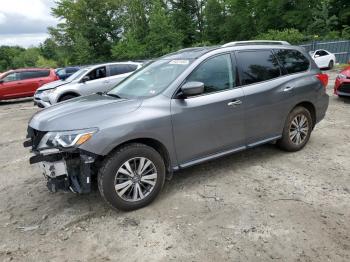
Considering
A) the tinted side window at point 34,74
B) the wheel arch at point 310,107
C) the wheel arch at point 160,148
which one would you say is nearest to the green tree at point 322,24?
the tinted side window at point 34,74

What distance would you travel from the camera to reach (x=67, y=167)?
3.50 metres

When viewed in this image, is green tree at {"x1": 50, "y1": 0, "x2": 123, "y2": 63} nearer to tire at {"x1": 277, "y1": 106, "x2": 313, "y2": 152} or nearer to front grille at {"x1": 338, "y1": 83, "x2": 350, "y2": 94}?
front grille at {"x1": 338, "y1": 83, "x2": 350, "y2": 94}

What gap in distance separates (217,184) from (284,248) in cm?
149

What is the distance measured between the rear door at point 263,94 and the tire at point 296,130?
177 mm

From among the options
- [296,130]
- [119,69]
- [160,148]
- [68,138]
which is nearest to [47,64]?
[119,69]

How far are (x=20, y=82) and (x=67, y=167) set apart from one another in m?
13.7

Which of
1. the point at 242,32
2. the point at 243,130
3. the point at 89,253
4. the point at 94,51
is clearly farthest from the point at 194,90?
the point at 94,51

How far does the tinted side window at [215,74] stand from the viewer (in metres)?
4.21

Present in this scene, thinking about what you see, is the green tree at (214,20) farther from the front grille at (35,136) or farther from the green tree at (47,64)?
the front grille at (35,136)

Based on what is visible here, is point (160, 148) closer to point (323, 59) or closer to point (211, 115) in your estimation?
point (211, 115)

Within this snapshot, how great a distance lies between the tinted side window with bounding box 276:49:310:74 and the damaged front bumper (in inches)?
130

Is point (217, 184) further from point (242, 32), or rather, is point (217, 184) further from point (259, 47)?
point (242, 32)

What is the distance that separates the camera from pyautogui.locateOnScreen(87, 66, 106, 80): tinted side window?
1108 centimetres

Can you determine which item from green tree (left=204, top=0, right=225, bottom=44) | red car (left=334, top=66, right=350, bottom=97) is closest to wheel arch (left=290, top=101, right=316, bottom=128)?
red car (left=334, top=66, right=350, bottom=97)
